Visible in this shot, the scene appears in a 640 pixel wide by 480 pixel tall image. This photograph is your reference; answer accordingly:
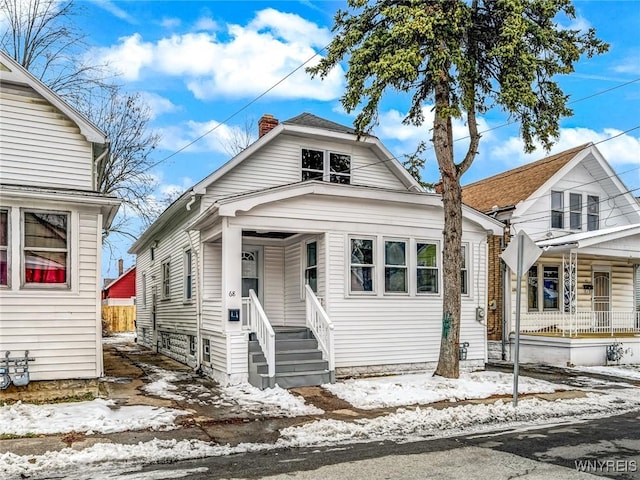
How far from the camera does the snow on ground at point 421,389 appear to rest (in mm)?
9273

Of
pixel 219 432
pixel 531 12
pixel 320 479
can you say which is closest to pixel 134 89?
pixel 531 12

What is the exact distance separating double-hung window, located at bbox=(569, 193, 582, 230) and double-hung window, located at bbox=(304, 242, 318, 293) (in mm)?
10618

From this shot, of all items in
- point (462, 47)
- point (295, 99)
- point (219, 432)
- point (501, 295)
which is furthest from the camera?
point (295, 99)

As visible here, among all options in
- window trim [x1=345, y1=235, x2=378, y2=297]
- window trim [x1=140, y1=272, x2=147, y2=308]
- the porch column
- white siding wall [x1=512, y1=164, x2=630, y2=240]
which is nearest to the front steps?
the porch column

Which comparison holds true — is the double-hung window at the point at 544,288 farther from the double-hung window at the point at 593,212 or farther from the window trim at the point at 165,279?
the window trim at the point at 165,279

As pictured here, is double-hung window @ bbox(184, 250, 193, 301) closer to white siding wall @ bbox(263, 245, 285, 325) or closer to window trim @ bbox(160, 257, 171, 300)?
white siding wall @ bbox(263, 245, 285, 325)

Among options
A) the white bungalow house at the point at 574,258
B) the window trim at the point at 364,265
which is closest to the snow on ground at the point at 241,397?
the window trim at the point at 364,265

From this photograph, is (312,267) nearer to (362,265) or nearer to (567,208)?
(362,265)

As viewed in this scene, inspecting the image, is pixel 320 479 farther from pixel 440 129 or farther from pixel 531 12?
pixel 531 12

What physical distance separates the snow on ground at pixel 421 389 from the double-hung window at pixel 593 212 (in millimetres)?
9345

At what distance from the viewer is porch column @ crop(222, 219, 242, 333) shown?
10719mm

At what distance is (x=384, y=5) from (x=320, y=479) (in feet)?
31.7

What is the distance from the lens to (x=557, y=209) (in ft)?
59.4

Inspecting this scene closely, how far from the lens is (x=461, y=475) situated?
5273 mm
